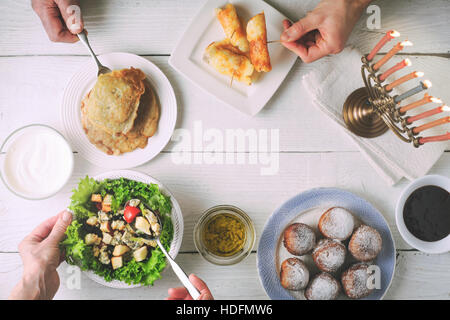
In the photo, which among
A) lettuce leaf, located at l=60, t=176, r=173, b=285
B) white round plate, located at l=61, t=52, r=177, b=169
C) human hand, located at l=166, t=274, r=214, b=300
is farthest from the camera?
white round plate, located at l=61, t=52, r=177, b=169

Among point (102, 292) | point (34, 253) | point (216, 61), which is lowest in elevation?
point (102, 292)

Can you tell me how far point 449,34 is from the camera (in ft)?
5.15

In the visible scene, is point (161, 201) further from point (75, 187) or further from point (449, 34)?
point (449, 34)

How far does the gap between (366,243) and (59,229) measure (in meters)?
1.13

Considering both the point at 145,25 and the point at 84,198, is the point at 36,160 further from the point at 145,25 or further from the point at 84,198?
the point at 145,25

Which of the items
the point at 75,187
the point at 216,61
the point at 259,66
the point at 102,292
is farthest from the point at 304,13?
the point at 102,292

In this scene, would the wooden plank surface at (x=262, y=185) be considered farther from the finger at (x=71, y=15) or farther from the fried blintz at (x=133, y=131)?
the finger at (x=71, y=15)

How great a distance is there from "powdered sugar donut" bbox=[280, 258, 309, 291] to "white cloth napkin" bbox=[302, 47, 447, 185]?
501mm

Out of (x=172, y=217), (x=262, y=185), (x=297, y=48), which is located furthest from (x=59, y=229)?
(x=297, y=48)

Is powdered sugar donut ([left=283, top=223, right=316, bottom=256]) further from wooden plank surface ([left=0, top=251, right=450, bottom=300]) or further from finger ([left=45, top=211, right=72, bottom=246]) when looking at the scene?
finger ([left=45, top=211, right=72, bottom=246])

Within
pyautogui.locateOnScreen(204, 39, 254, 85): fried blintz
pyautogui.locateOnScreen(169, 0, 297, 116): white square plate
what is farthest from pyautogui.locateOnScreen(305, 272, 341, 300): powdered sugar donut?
pyautogui.locateOnScreen(204, 39, 254, 85): fried blintz

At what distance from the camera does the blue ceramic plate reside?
1.46m

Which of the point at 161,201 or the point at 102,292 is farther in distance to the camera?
the point at 102,292
